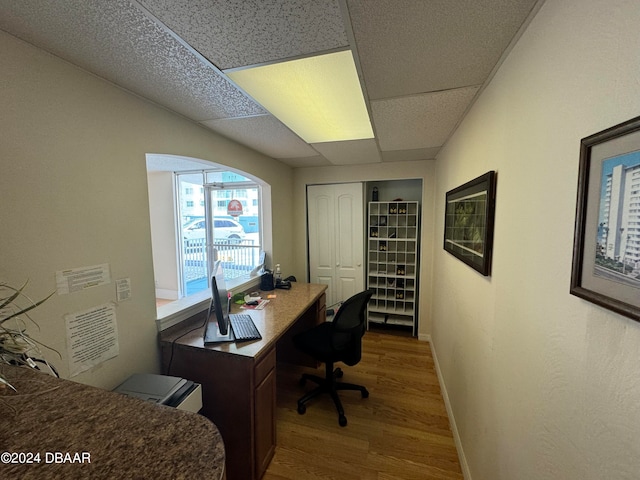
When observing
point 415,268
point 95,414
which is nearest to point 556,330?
point 95,414

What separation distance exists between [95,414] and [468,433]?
1.86m

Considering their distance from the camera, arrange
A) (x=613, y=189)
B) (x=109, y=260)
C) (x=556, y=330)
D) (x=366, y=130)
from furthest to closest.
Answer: (x=366, y=130)
(x=109, y=260)
(x=556, y=330)
(x=613, y=189)

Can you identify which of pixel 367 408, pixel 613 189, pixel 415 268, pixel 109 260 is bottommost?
pixel 367 408

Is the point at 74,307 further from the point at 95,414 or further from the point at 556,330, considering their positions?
the point at 556,330

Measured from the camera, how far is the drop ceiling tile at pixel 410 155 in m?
2.65

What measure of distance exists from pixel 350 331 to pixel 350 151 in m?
1.81

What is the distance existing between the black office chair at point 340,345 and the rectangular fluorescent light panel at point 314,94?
1.44 metres

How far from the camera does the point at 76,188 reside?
3.87 ft

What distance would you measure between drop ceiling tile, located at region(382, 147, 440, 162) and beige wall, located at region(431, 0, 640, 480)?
1.24 meters

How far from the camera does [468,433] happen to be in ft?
4.98

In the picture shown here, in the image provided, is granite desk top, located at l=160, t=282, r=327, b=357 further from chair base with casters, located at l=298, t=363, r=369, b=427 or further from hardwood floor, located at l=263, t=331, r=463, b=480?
hardwood floor, located at l=263, t=331, r=463, b=480

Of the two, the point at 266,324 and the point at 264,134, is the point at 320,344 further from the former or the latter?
the point at 264,134

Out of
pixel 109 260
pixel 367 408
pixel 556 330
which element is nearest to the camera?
pixel 556 330

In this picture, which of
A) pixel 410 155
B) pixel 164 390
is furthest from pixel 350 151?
pixel 164 390
